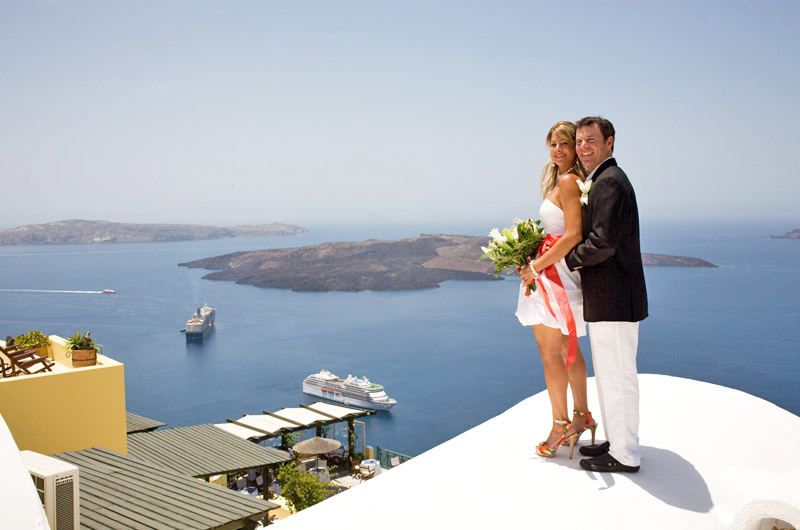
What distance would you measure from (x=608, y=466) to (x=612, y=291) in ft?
2.00

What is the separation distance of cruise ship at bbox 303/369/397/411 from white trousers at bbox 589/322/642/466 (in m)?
48.2

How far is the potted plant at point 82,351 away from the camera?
16.1 feet

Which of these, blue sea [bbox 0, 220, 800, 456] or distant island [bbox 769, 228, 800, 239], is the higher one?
distant island [bbox 769, 228, 800, 239]

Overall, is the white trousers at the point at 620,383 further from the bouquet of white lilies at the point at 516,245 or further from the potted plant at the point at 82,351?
the potted plant at the point at 82,351

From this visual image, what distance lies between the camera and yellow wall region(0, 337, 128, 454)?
4.29 metres

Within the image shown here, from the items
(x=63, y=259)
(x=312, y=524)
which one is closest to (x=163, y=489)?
(x=312, y=524)

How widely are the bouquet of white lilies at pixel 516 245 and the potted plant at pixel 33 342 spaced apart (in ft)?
15.7

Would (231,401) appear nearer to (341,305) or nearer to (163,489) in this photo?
(341,305)

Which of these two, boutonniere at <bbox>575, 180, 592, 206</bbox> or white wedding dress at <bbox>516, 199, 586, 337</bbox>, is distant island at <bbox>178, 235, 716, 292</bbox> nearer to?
white wedding dress at <bbox>516, 199, 586, 337</bbox>

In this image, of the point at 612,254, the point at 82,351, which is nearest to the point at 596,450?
the point at 612,254

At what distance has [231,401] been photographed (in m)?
50.9

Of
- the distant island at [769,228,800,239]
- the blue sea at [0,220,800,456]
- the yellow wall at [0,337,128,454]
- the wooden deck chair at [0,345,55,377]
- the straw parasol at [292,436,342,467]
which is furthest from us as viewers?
the distant island at [769,228,800,239]

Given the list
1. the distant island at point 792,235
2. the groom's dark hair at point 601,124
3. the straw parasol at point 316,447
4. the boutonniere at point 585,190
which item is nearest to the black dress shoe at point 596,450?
the boutonniere at point 585,190

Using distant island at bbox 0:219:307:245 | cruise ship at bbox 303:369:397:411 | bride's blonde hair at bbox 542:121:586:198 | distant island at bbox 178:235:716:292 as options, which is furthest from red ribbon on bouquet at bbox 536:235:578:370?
distant island at bbox 0:219:307:245
